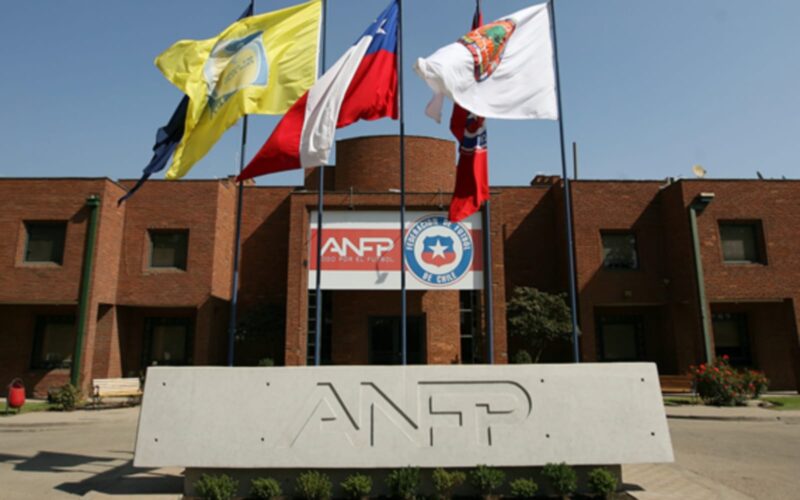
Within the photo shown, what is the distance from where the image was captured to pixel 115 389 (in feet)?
60.4

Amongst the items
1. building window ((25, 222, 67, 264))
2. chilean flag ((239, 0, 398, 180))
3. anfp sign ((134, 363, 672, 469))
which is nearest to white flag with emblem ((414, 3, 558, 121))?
chilean flag ((239, 0, 398, 180))

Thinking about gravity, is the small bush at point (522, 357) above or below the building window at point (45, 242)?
below

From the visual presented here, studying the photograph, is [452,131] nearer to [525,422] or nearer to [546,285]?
[525,422]

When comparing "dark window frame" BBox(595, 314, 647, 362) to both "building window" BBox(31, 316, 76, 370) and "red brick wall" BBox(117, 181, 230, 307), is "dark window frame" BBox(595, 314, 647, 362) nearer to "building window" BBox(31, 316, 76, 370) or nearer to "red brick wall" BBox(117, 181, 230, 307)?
"red brick wall" BBox(117, 181, 230, 307)

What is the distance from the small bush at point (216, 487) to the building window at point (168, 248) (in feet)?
52.4

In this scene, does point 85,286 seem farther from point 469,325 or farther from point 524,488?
point 524,488

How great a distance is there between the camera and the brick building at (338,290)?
2023 centimetres

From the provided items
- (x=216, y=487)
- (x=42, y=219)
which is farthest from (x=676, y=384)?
(x=42, y=219)

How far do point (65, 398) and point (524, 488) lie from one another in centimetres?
1531

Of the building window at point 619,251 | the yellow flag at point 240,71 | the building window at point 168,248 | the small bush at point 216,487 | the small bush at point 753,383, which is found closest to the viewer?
the small bush at point 216,487

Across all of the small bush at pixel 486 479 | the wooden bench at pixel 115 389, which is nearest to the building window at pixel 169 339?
the wooden bench at pixel 115 389

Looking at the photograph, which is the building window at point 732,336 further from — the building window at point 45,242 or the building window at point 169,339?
the building window at point 45,242

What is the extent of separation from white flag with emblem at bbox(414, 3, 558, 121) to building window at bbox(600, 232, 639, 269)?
14.1 m

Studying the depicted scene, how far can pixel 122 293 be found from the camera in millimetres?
21078
